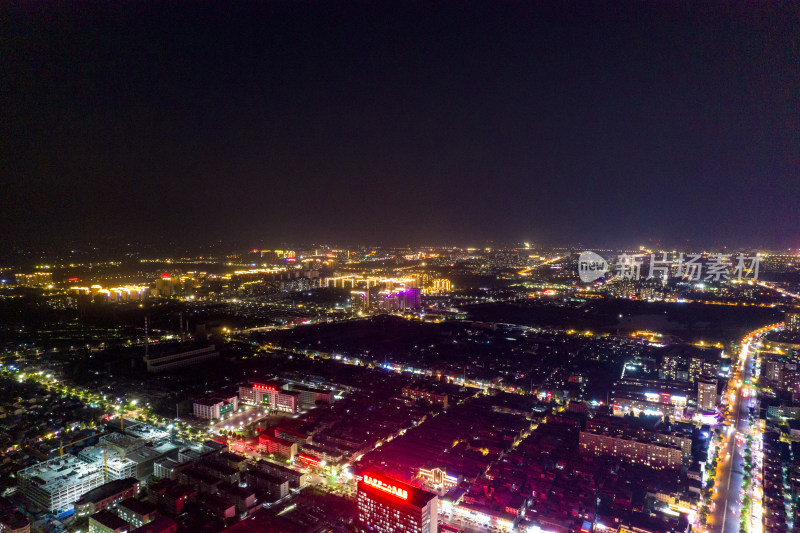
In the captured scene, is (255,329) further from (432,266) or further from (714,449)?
(432,266)

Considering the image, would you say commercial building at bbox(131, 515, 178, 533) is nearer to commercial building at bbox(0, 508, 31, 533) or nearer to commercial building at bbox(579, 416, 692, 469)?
commercial building at bbox(0, 508, 31, 533)

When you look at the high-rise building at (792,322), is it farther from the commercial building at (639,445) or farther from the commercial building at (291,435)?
the commercial building at (291,435)

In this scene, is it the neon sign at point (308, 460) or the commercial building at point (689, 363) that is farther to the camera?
the commercial building at point (689, 363)

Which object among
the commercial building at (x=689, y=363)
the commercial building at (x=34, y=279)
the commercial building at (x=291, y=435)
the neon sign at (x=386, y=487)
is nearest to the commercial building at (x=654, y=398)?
the commercial building at (x=689, y=363)

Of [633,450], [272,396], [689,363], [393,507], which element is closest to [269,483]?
[393,507]

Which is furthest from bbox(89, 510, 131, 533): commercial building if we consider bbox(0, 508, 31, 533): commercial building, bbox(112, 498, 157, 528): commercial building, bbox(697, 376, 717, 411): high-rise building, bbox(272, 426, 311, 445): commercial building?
bbox(697, 376, 717, 411): high-rise building

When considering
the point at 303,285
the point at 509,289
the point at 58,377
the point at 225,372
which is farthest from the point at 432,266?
the point at 58,377
